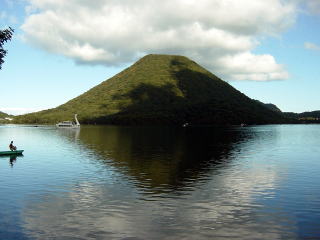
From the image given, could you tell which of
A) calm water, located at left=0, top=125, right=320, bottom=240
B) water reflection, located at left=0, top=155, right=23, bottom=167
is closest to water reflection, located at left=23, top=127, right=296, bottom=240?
calm water, located at left=0, top=125, right=320, bottom=240

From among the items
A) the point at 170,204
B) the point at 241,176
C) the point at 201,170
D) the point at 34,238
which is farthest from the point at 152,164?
the point at 34,238

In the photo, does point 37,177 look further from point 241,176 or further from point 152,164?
point 241,176

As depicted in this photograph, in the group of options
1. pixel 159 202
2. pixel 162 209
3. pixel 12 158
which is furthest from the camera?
pixel 12 158

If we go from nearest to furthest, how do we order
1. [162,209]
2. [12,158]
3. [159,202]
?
[162,209], [159,202], [12,158]

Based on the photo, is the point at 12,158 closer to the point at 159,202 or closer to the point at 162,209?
the point at 159,202

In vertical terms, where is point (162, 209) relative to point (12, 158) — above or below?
below

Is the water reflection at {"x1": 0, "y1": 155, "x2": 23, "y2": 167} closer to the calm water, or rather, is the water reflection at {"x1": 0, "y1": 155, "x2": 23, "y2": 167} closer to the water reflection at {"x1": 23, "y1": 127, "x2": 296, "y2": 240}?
the calm water

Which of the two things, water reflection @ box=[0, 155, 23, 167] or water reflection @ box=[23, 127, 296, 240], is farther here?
water reflection @ box=[0, 155, 23, 167]

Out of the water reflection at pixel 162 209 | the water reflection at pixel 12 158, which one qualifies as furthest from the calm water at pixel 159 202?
the water reflection at pixel 12 158

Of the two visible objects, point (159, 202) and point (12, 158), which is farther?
point (12, 158)

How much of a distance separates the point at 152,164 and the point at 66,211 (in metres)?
34.9

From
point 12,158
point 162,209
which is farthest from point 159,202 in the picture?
point 12,158

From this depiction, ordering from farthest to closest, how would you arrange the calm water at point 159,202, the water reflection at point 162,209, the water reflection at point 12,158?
the water reflection at point 12,158
the calm water at point 159,202
the water reflection at point 162,209

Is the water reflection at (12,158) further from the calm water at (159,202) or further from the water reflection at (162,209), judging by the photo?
the water reflection at (162,209)
